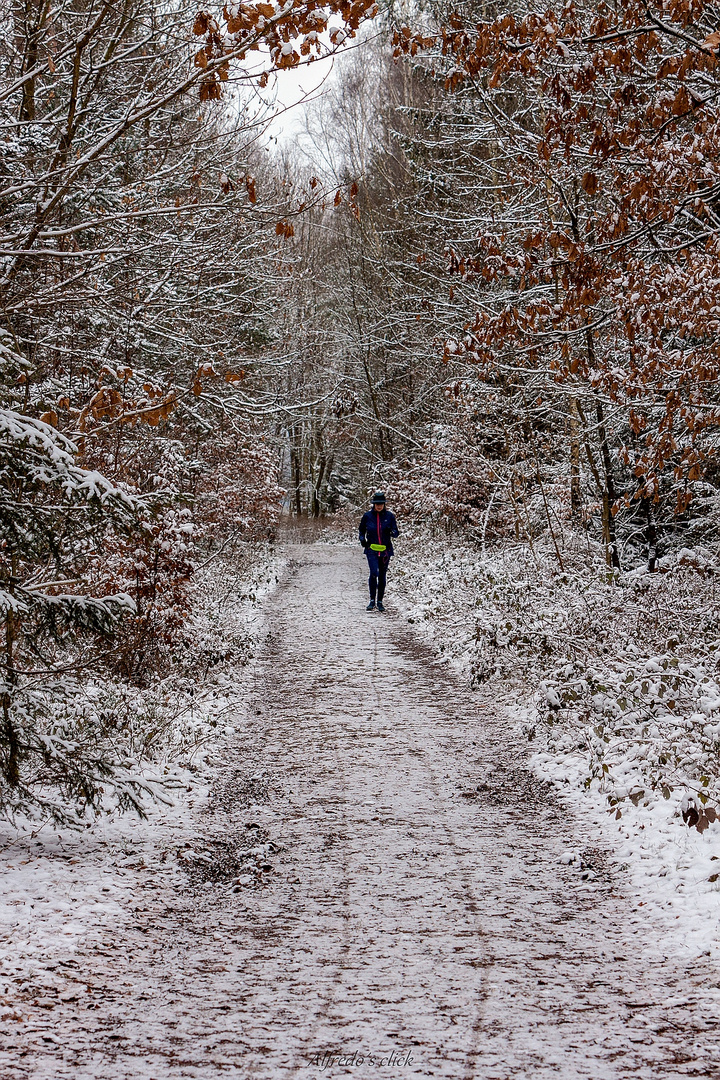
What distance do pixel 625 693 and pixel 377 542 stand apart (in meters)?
9.44

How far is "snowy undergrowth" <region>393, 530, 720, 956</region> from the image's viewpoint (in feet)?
18.1

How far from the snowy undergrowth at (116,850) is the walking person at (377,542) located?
6.57 meters

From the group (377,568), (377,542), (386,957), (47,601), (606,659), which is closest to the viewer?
(386,957)

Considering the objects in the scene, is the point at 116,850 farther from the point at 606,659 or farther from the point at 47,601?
the point at 606,659

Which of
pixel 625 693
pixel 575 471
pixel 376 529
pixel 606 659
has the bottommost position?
pixel 625 693

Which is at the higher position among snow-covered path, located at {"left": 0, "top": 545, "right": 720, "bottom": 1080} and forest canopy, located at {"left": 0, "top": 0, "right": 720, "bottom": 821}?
forest canopy, located at {"left": 0, "top": 0, "right": 720, "bottom": 821}

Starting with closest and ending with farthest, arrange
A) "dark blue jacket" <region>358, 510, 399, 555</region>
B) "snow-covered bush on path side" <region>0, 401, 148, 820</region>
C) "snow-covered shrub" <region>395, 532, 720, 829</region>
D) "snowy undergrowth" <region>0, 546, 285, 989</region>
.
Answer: "snowy undergrowth" <region>0, 546, 285, 989</region> → "snow-covered bush on path side" <region>0, 401, 148, 820</region> → "snow-covered shrub" <region>395, 532, 720, 829</region> → "dark blue jacket" <region>358, 510, 399, 555</region>

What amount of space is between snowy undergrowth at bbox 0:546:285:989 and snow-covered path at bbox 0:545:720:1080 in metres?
0.13

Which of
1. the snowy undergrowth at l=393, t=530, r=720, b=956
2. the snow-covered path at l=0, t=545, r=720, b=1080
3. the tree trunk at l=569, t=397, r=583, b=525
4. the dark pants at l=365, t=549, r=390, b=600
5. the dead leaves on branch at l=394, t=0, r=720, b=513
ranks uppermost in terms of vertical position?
the dead leaves on branch at l=394, t=0, r=720, b=513

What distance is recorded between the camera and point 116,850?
5938 millimetres

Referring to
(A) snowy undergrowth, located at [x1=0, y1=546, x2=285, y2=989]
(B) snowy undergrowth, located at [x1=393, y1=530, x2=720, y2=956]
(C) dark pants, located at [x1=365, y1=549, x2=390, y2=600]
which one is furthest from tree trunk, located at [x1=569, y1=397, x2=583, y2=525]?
(A) snowy undergrowth, located at [x1=0, y1=546, x2=285, y2=989]

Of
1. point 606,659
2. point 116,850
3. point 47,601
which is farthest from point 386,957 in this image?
point 606,659

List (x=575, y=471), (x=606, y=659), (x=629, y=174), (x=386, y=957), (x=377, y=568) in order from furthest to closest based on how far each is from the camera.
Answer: (x=377, y=568) < (x=575, y=471) < (x=606, y=659) < (x=629, y=174) < (x=386, y=957)

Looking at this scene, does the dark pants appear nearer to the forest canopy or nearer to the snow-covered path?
the forest canopy
